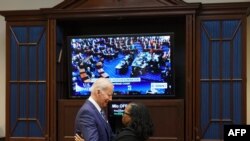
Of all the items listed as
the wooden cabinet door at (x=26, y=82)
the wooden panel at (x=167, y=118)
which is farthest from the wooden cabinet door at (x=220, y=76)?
the wooden cabinet door at (x=26, y=82)

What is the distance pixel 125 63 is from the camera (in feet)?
16.4

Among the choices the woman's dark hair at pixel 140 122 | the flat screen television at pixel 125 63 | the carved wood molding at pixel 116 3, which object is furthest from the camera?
the flat screen television at pixel 125 63

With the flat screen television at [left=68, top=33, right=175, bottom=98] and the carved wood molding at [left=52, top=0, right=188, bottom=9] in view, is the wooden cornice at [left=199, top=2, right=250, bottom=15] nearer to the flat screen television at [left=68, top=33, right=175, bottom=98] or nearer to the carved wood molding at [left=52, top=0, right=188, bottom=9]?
the carved wood molding at [left=52, top=0, right=188, bottom=9]

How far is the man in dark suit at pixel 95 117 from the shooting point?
275 centimetres

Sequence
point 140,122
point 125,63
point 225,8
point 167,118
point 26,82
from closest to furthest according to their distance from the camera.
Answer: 1. point 140,122
2. point 225,8
3. point 167,118
4. point 125,63
5. point 26,82

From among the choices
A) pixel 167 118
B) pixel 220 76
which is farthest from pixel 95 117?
pixel 220 76

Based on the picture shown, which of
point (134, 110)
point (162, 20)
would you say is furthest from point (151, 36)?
point (134, 110)

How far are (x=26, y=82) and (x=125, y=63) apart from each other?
1.24 metres

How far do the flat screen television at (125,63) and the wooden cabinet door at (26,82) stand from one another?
0.36 m

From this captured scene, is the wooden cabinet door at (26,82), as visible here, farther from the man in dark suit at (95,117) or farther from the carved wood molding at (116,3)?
the man in dark suit at (95,117)

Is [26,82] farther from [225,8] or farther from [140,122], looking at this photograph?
[140,122]

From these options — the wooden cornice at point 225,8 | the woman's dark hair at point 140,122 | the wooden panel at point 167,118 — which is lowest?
the wooden panel at point 167,118

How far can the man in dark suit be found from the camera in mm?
2748

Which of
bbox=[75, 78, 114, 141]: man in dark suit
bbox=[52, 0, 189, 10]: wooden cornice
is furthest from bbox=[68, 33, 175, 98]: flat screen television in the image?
bbox=[75, 78, 114, 141]: man in dark suit
